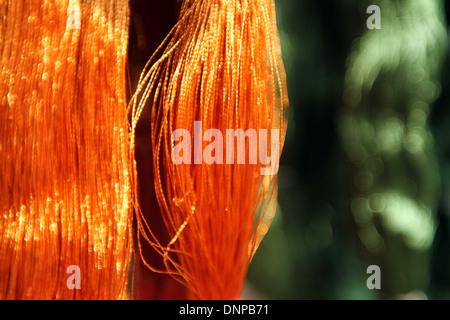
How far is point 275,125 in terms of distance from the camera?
0.43m

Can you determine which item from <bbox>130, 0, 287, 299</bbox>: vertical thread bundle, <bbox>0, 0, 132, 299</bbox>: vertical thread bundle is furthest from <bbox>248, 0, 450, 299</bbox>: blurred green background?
<bbox>0, 0, 132, 299</bbox>: vertical thread bundle

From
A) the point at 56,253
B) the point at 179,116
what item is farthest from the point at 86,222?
the point at 179,116

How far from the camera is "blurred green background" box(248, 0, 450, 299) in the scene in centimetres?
44

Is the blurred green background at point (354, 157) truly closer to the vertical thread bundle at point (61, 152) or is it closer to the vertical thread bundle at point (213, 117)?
the vertical thread bundle at point (213, 117)

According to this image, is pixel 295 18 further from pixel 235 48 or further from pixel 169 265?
pixel 169 265

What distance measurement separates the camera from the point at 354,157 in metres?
0.44

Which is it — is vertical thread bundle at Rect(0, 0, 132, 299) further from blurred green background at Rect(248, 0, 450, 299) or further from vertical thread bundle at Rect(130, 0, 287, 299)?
blurred green background at Rect(248, 0, 450, 299)

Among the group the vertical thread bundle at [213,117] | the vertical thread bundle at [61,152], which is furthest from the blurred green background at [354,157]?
the vertical thread bundle at [61,152]

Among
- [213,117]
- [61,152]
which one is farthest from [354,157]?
[61,152]

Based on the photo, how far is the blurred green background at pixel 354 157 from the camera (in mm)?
441

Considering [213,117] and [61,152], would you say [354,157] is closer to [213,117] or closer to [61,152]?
[213,117]

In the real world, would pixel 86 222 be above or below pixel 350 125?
below
